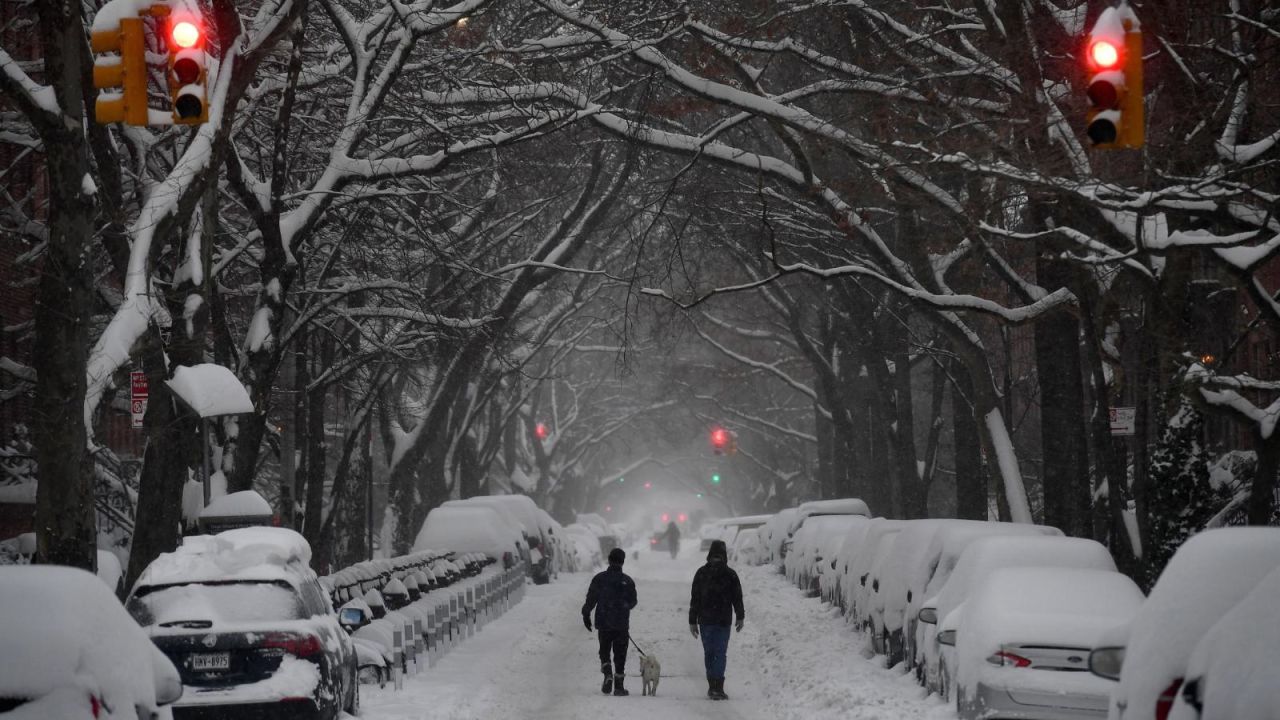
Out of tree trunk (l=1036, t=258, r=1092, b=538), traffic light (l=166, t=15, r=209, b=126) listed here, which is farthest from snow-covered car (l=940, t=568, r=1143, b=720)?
tree trunk (l=1036, t=258, r=1092, b=538)

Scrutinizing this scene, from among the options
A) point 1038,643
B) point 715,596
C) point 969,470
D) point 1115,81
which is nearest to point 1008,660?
point 1038,643

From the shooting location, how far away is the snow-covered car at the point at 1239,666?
16.3ft

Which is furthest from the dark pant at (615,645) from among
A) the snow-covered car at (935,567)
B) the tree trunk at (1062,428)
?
the tree trunk at (1062,428)

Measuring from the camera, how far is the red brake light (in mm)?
10938

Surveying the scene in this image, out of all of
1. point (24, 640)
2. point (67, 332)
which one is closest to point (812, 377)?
point (67, 332)

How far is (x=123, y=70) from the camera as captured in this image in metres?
11.5

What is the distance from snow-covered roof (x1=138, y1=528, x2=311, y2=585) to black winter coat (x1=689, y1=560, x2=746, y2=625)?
5.77 metres

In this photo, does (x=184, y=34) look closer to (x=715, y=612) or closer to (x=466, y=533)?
(x=715, y=612)

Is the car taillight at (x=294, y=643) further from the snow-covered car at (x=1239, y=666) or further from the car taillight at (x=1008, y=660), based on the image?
the snow-covered car at (x=1239, y=666)

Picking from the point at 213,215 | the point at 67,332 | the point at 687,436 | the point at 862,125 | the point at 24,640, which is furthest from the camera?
the point at 687,436

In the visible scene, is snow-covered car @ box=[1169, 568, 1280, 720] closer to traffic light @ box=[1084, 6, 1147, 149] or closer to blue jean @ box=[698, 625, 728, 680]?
traffic light @ box=[1084, 6, 1147, 149]

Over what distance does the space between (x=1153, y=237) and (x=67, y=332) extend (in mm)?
9289

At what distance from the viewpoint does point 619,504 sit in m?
193

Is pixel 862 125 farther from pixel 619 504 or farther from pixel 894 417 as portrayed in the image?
pixel 619 504
